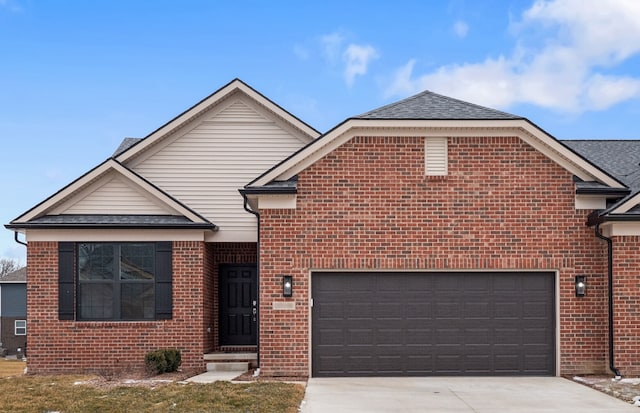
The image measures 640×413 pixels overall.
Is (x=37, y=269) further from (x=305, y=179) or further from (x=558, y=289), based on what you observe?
(x=558, y=289)

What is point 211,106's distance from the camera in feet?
59.2

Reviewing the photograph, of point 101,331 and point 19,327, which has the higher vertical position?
point 101,331

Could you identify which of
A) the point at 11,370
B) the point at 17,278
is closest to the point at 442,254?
the point at 11,370

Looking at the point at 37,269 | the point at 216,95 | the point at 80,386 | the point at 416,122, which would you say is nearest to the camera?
the point at 80,386

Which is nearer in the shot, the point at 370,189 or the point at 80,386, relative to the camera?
the point at 80,386

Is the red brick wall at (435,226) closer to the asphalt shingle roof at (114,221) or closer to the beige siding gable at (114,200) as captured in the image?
the asphalt shingle roof at (114,221)

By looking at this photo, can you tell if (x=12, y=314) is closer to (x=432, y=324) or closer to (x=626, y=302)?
(x=432, y=324)

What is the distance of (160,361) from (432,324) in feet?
18.6

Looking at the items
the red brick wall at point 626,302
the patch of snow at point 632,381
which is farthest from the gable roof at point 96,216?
the patch of snow at point 632,381

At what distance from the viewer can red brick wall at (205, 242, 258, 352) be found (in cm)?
1722

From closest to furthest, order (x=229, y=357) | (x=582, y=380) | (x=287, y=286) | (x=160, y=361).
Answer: (x=582, y=380) → (x=287, y=286) → (x=160, y=361) → (x=229, y=357)

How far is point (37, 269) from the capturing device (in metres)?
15.9

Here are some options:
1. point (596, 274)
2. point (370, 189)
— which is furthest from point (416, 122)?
point (596, 274)

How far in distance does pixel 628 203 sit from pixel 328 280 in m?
5.96
